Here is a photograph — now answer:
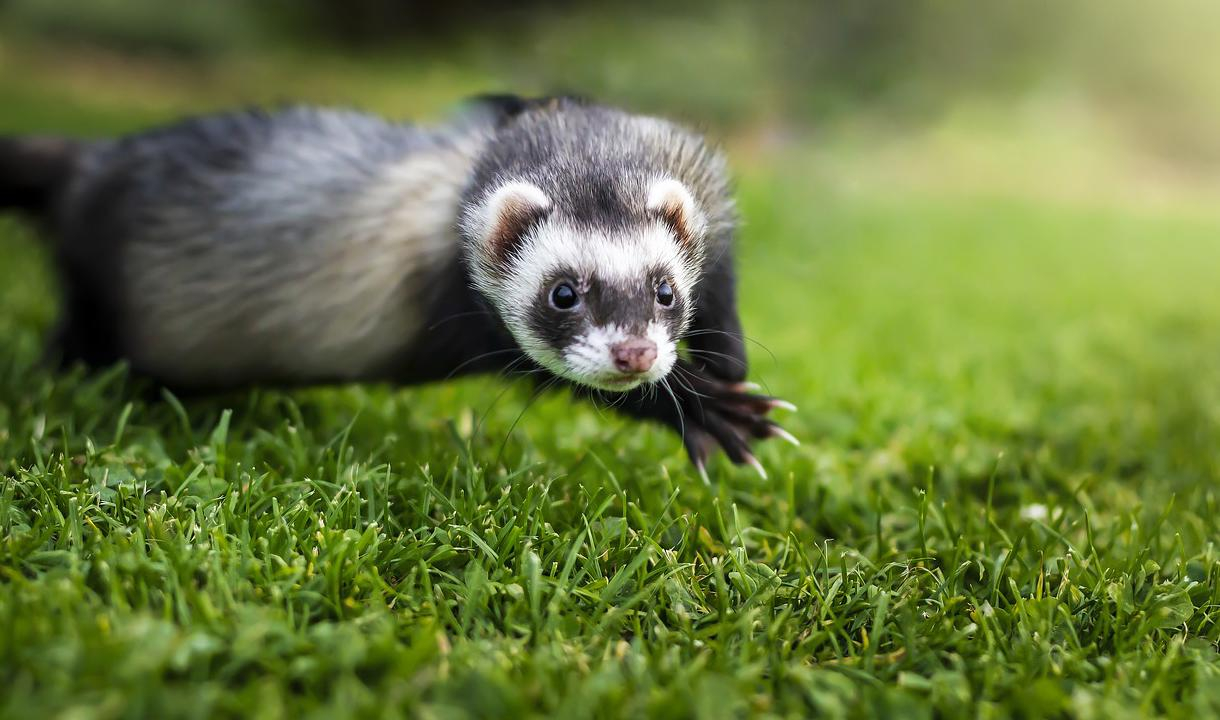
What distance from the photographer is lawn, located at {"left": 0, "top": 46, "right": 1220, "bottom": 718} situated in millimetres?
1977

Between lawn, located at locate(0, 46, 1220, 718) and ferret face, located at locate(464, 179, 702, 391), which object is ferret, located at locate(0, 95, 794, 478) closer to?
ferret face, located at locate(464, 179, 702, 391)

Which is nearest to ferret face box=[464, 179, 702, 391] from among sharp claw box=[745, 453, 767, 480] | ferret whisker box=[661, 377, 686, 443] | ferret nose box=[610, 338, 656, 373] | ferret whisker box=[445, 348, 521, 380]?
ferret nose box=[610, 338, 656, 373]

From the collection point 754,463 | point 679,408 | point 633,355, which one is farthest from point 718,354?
point 633,355

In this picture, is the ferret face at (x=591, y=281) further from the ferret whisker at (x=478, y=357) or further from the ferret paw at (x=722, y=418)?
the ferret paw at (x=722, y=418)

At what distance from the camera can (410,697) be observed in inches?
74.3

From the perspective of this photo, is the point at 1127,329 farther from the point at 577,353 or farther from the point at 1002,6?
the point at 1002,6

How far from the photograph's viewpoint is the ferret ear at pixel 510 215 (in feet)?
8.85

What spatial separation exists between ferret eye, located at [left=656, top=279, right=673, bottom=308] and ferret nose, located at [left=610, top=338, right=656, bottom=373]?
9.3 inches

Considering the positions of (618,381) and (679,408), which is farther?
(679,408)

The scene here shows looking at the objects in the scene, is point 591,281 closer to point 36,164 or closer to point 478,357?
point 478,357

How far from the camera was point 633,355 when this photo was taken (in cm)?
248

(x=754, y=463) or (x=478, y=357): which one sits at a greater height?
(x=478, y=357)

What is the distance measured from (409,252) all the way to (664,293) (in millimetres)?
965

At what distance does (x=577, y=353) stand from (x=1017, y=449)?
2.14 meters
